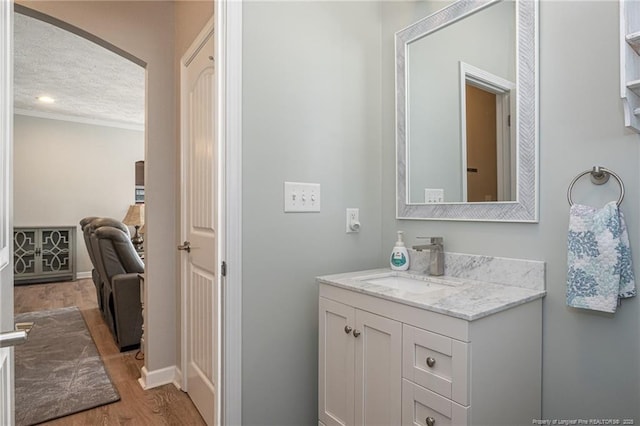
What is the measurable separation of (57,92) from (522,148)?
5.57 meters

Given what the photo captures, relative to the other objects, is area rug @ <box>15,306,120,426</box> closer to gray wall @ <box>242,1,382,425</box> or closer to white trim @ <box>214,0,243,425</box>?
white trim @ <box>214,0,243,425</box>

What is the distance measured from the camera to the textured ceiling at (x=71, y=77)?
335 cm

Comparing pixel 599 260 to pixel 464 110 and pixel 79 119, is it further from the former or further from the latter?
pixel 79 119

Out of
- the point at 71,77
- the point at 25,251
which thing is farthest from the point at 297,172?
the point at 25,251

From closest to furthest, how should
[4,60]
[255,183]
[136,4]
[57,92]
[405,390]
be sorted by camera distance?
[4,60], [405,390], [255,183], [136,4], [57,92]

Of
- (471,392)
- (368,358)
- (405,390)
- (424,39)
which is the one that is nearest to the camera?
(471,392)

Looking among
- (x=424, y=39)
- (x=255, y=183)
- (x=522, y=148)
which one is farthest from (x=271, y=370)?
(x=424, y=39)

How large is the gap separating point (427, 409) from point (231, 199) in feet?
3.22

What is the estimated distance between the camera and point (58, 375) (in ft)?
8.30

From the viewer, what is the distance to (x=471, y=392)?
0.98 metres

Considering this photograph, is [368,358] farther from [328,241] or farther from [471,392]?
[328,241]

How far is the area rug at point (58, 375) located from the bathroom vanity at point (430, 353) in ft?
5.14

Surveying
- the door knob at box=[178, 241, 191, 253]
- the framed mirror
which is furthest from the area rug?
the framed mirror

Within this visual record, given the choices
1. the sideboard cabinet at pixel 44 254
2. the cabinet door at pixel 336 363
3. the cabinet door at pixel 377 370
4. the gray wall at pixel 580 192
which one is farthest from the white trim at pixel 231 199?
the sideboard cabinet at pixel 44 254
